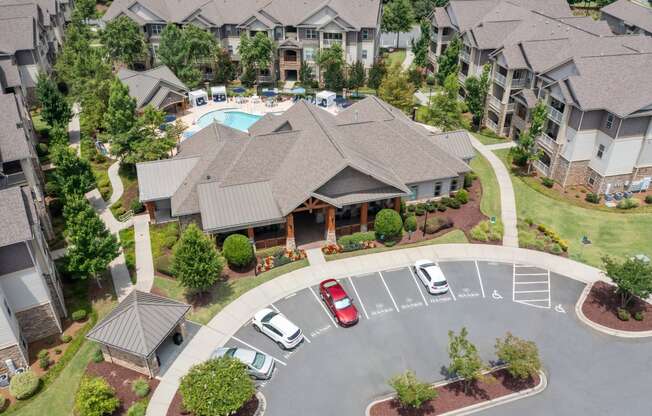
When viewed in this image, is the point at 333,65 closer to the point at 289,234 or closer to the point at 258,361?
the point at 289,234

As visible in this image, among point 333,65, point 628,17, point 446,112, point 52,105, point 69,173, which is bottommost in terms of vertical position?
point 69,173

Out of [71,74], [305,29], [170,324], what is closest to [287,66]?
[305,29]

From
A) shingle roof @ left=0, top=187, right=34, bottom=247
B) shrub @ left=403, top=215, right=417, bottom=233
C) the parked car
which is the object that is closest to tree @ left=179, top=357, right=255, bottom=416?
the parked car

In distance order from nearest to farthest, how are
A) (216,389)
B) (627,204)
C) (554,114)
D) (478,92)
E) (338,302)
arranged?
1. (216,389)
2. (338,302)
3. (627,204)
4. (554,114)
5. (478,92)

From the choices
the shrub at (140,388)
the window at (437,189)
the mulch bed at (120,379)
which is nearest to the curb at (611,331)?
the window at (437,189)

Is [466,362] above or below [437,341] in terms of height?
above

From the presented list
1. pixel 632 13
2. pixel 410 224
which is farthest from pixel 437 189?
pixel 632 13

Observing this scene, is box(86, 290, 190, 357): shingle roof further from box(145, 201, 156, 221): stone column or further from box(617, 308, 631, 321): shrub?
box(617, 308, 631, 321): shrub
